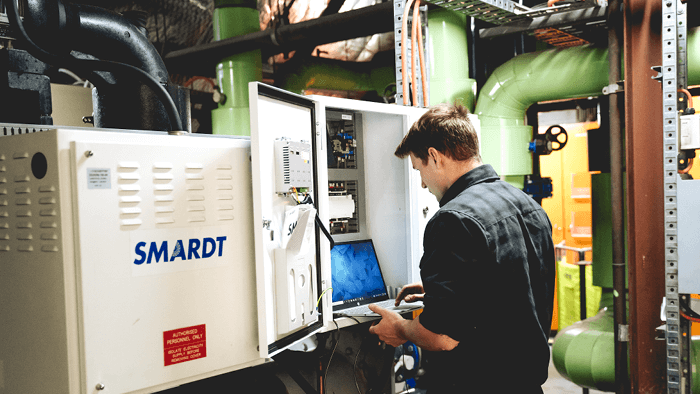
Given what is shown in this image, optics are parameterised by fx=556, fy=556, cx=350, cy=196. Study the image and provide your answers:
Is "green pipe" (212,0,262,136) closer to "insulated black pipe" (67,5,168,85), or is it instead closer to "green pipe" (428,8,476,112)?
"green pipe" (428,8,476,112)

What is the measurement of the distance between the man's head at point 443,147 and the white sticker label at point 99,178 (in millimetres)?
802

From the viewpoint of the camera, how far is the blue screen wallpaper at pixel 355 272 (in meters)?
2.24

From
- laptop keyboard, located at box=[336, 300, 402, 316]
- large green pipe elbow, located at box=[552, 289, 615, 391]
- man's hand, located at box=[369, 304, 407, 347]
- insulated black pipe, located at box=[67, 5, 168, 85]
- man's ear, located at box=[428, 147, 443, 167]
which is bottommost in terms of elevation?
large green pipe elbow, located at box=[552, 289, 615, 391]

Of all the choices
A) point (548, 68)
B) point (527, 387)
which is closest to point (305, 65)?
point (548, 68)

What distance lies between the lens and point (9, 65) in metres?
1.63

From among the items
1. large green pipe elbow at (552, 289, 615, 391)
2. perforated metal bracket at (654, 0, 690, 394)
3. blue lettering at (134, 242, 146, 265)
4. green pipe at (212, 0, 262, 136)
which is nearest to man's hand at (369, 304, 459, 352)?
blue lettering at (134, 242, 146, 265)

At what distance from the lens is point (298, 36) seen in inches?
139

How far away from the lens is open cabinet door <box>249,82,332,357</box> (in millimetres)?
1468

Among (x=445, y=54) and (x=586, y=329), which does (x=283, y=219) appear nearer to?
(x=445, y=54)

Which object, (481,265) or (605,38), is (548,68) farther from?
(481,265)

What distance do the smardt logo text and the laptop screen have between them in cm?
79

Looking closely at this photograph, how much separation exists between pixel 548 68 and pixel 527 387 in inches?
82.3

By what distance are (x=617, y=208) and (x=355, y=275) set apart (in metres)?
1.52

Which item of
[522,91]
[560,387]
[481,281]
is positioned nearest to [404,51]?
[522,91]
